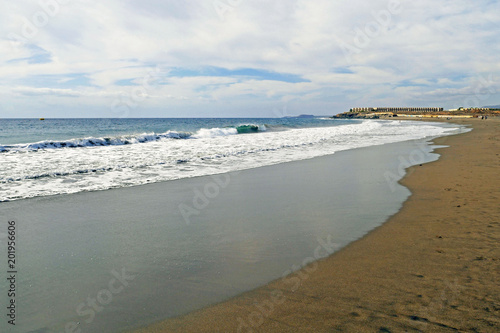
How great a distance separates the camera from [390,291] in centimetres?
327

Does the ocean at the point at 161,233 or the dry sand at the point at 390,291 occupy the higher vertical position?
the ocean at the point at 161,233

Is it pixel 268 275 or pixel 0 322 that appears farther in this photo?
pixel 268 275

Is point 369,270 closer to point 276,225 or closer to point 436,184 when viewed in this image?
point 276,225

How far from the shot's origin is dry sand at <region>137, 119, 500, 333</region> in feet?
9.17

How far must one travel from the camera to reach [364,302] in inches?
122

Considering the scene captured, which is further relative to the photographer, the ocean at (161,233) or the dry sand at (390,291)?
the ocean at (161,233)

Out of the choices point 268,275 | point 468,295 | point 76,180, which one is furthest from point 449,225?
point 76,180

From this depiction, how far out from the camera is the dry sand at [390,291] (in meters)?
2.79

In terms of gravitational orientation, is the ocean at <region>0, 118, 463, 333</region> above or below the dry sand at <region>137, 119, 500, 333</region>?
above

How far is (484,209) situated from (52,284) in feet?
24.7

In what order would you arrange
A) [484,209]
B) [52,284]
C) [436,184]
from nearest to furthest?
[52,284] < [484,209] < [436,184]

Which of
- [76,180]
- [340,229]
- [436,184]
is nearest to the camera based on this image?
[340,229]

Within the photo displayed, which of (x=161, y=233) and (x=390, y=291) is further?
(x=161, y=233)

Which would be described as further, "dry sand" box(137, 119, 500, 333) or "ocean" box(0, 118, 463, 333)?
"ocean" box(0, 118, 463, 333)
